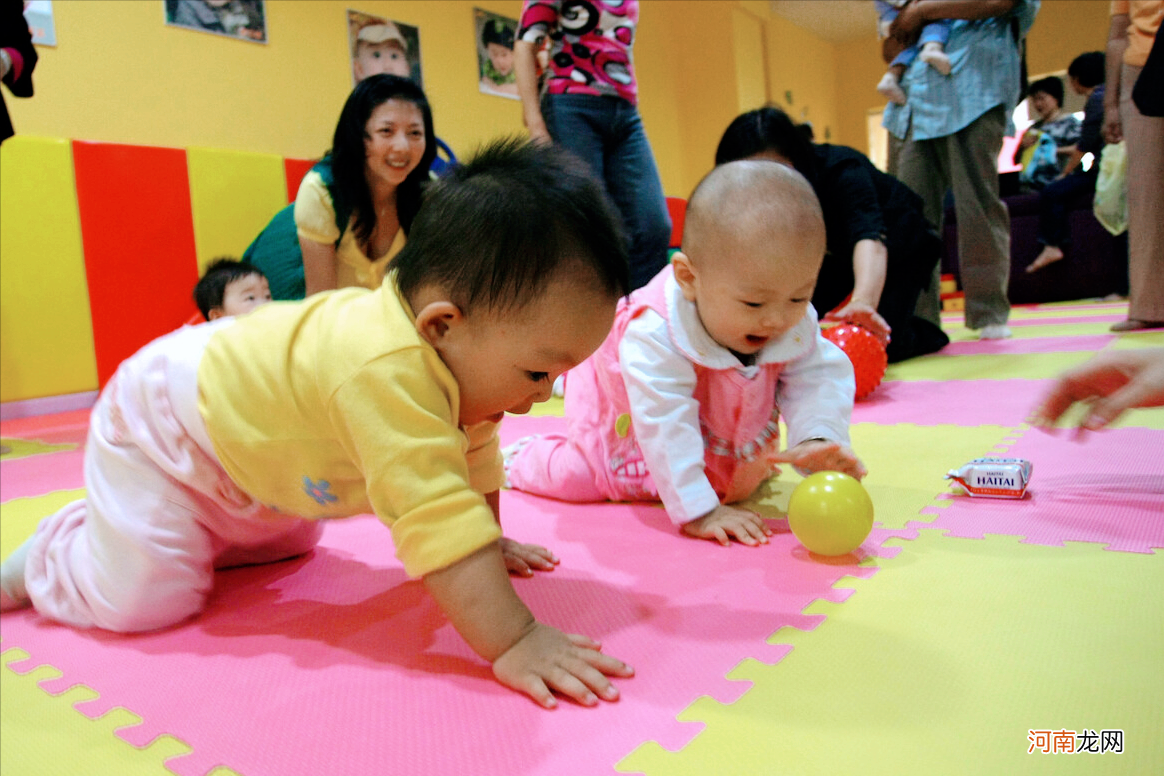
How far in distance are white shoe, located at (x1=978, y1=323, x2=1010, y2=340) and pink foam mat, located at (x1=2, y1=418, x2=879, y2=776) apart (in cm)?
223

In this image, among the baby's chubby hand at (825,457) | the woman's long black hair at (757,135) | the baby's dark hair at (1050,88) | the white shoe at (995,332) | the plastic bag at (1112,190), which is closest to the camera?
the baby's chubby hand at (825,457)

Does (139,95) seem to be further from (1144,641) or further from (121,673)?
(1144,641)

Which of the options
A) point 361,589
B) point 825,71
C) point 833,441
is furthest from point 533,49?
point 825,71

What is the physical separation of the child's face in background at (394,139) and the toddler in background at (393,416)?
145 cm

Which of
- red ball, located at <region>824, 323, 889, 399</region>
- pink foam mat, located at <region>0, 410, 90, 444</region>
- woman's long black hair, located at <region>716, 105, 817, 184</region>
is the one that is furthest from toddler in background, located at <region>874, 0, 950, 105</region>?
pink foam mat, located at <region>0, 410, 90, 444</region>

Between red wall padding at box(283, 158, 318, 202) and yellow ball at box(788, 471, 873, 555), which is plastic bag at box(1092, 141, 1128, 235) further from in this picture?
yellow ball at box(788, 471, 873, 555)

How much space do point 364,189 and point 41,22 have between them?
→ 4.67ft

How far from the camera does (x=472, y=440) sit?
914mm

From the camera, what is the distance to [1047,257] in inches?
177

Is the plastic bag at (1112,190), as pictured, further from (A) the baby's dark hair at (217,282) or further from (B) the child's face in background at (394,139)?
(A) the baby's dark hair at (217,282)

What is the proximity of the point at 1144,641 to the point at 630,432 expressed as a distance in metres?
0.70

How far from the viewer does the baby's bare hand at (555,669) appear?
0.67 meters

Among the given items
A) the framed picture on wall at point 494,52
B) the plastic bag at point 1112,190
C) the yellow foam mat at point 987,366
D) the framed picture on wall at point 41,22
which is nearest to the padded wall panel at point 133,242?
the framed picture on wall at point 41,22

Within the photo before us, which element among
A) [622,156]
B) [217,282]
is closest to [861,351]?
[622,156]
